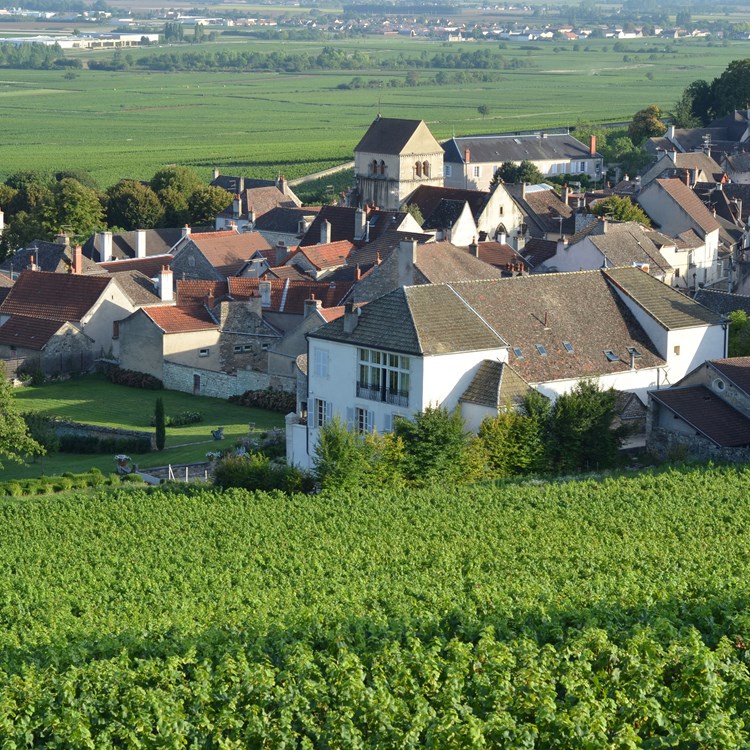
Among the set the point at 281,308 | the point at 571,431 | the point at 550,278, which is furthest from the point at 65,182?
the point at 571,431

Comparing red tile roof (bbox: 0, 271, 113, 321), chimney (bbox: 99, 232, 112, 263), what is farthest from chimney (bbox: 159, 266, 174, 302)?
chimney (bbox: 99, 232, 112, 263)

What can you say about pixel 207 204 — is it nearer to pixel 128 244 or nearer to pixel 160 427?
pixel 128 244

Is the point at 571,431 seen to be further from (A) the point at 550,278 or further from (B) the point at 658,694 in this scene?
(B) the point at 658,694

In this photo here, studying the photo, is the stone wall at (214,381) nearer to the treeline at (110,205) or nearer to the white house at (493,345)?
the white house at (493,345)

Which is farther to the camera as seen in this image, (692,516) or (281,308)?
(281,308)

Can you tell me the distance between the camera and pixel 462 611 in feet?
92.0

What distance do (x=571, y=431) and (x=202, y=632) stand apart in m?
18.3

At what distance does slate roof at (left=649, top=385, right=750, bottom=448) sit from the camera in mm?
43844

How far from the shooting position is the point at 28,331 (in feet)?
214

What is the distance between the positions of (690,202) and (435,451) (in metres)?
43.3

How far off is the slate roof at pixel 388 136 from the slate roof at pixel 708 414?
51167mm

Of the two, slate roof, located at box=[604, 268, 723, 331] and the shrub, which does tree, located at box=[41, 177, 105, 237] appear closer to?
the shrub

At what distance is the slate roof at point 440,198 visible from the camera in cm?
8331

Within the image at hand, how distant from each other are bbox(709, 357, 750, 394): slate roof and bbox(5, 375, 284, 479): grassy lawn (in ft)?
47.9
